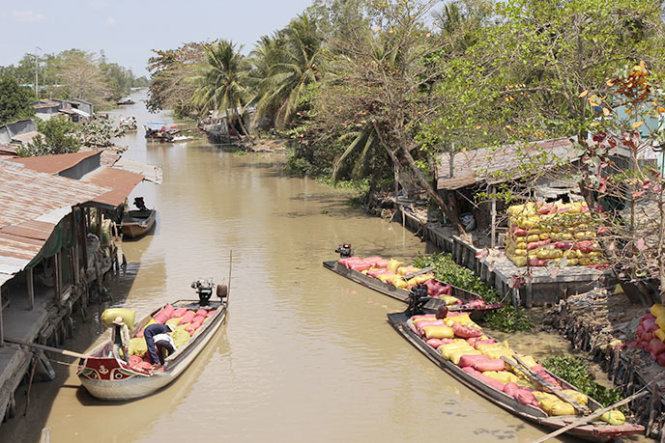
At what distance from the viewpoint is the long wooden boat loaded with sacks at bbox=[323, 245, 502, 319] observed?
16.7 m

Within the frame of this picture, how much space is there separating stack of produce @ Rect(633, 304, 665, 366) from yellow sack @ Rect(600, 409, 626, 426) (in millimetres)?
1374

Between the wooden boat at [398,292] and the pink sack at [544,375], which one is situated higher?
the wooden boat at [398,292]

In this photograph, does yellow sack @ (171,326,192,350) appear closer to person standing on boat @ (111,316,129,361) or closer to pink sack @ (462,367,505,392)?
person standing on boat @ (111,316,129,361)

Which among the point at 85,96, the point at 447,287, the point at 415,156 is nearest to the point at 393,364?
the point at 447,287

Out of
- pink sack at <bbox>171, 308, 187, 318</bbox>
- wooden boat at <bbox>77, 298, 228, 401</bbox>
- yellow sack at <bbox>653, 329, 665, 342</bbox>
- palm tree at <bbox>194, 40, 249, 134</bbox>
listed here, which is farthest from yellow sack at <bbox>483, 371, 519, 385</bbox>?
palm tree at <bbox>194, 40, 249, 134</bbox>

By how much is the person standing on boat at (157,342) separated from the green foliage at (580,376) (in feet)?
22.4

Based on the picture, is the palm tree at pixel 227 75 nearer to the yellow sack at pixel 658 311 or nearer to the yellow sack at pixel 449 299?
the yellow sack at pixel 449 299

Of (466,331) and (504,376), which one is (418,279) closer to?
(466,331)

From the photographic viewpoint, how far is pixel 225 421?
1277cm

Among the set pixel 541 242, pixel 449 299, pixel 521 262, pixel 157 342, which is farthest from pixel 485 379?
pixel 157 342

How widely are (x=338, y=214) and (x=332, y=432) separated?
18.5 m

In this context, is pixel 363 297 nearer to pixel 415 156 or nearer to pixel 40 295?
pixel 40 295

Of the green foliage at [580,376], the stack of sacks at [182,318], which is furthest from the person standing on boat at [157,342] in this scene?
the green foliage at [580,376]

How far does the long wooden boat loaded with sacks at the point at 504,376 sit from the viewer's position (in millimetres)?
11180
